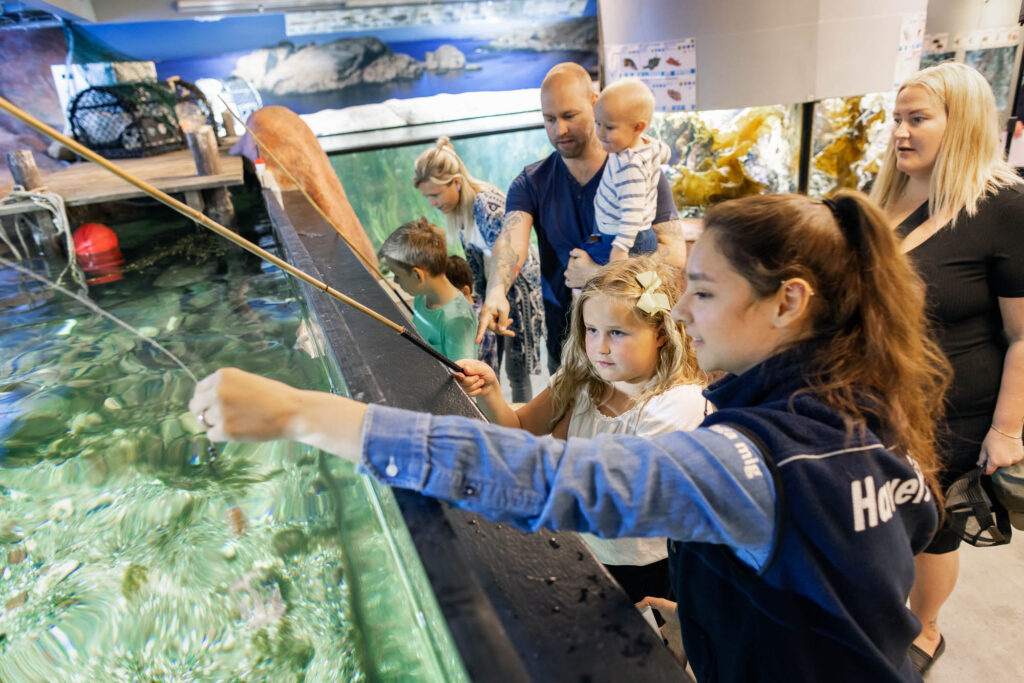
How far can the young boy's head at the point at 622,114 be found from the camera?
86.9 inches

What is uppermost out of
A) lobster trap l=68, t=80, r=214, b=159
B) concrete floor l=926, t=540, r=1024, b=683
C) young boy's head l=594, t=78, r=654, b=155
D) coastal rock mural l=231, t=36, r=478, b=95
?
coastal rock mural l=231, t=36, r=478, b=95

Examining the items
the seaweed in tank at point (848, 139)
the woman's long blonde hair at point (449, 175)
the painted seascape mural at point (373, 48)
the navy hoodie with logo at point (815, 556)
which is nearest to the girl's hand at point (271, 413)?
the navy hoodie with logo at point (815, 556)

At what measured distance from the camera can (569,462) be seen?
→ 0.72 meters

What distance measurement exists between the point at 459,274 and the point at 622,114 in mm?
981

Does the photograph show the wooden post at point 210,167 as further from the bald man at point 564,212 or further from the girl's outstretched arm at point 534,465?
the girl's outstretched arm at point 534,465

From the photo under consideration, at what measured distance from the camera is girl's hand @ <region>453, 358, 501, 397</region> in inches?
55.3

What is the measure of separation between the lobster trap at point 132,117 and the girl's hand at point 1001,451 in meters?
6.60

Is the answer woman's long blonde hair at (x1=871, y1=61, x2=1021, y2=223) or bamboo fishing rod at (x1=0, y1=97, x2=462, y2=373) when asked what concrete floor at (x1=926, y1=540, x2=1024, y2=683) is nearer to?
woman's long blonde hair at (x1=871, y1=61, x2=1021, y2=223)

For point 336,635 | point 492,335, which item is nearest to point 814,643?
point 336,635

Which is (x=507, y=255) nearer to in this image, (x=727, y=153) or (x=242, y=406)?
(x=242, y=406)

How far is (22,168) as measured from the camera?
4074 mm

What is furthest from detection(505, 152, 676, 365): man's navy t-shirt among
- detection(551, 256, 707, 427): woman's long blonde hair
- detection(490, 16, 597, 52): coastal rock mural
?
detection(490, 16, 597, 52): coastal rock mural

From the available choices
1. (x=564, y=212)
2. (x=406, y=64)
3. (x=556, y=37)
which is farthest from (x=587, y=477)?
(x=556, y=37)

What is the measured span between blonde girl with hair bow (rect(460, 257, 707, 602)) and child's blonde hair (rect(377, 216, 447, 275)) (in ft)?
3.13
